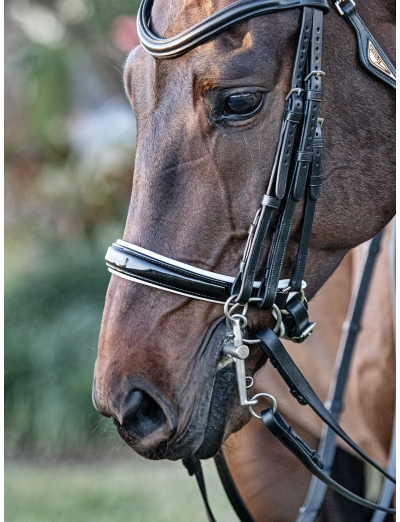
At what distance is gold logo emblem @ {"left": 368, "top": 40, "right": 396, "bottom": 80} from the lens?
1915 mm

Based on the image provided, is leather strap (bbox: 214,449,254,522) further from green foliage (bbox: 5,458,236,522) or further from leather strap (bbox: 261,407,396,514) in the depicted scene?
green foliage (bbox: 5,458,236,522)

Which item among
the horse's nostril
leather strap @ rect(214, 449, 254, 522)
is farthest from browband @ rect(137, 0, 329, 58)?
leather strap @ rect(214, 449, 254, 522)

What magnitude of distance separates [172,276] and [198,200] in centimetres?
22

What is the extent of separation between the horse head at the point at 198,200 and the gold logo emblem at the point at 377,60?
5cm

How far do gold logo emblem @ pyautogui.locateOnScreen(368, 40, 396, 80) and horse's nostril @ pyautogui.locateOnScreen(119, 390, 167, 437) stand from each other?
1158 mm

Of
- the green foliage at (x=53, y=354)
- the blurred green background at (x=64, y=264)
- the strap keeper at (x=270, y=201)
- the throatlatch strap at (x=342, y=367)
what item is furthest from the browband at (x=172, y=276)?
the green foliage at (x=53, y=354)

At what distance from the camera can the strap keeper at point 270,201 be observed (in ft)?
5.91

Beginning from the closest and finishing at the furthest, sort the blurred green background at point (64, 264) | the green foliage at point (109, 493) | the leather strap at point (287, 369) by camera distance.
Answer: the leather strap at point (287, 369), the green foliage at point (109, 493), the blurred green background at point (64, 264)

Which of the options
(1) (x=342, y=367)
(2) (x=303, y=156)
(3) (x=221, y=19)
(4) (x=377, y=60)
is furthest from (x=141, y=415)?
(4) (x=377, y=60)

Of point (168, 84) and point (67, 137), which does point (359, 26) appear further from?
point (67, 137)

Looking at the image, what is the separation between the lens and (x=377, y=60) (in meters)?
1.93

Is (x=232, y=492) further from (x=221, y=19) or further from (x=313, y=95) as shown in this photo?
(x=221, y=19)

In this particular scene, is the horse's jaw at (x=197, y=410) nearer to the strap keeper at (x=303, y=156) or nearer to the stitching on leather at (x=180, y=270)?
the stitching on leather at (x=180, y=270)

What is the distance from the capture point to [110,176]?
26.3 ft
